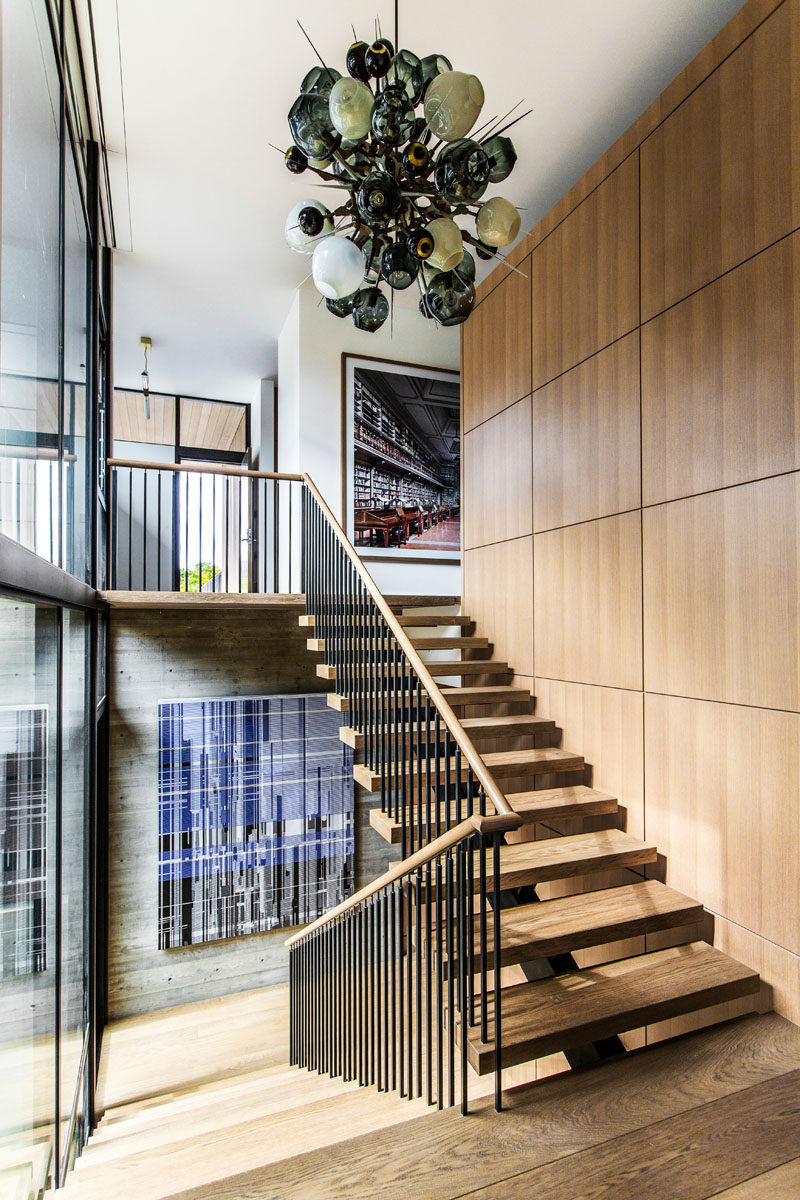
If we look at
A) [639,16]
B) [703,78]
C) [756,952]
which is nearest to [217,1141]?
[756,952]

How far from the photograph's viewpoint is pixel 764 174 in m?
2.61

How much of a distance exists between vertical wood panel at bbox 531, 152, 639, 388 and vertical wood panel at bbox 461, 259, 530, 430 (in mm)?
147

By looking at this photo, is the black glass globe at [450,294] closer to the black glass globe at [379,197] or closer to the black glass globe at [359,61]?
the black glass globe at [379,197]

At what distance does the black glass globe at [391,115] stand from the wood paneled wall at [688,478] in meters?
1.57

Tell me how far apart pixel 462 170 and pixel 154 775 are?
4552 mm

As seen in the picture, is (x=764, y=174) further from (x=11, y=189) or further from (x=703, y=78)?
(x=11, y=189)

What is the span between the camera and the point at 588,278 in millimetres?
3748

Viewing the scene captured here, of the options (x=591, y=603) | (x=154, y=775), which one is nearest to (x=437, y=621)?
(x=591, y=603)

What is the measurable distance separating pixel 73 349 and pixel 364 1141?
10.8 ft

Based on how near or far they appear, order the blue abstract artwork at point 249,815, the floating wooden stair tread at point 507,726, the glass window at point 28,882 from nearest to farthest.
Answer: the glass window at point 28,882, the floating wooden stair tread at point 507,726, the blue abstract artwork at point 249,815

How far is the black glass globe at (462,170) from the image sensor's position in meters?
2.03

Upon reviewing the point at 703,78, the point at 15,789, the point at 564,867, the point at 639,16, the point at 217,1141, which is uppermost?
the point at 639,16

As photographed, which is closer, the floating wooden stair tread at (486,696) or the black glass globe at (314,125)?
the black glass globe at (314,125)

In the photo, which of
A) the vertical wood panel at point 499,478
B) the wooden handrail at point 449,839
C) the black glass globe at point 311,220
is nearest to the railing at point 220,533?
the vertical wood panel at point 499,478
